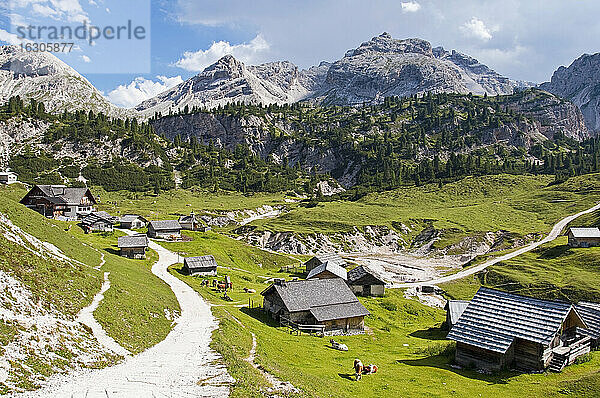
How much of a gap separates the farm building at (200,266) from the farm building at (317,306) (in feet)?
84.8

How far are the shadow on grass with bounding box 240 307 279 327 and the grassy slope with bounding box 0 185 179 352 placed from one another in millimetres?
11280

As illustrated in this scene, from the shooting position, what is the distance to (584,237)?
12062 cm

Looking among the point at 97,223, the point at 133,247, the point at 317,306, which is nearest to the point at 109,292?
the point at 317,306

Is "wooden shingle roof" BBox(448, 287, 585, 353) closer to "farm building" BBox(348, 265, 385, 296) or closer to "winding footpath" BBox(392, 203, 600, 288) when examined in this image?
"farm building" BBox(348, 265, 385, 296)

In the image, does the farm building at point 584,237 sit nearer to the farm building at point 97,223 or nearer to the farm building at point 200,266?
the farm building at point 200,266

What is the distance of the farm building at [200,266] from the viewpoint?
84.8 m

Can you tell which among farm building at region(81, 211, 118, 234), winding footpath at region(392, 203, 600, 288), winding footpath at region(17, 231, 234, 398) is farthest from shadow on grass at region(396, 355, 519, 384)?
Result: farm building at region(81, 211, 118, 234)

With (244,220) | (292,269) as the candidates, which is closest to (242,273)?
(292,269)

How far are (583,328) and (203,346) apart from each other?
38.0 metres

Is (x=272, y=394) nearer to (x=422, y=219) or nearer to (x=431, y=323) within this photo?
(x=431, y=323)

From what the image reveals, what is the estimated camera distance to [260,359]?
3503 centimetres

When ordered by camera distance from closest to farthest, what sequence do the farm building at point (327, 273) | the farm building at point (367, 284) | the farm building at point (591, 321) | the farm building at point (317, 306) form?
the farm building at point (591, 321), the farm building at point (317, 306), the farm building at point (327, 273), the farm building at point (367, 284)

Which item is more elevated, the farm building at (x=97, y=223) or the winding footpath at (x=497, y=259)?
the farm building at (x=97, y=223)

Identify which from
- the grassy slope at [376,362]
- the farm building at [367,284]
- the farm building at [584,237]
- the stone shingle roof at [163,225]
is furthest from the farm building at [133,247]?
the farm building at [584,237]
